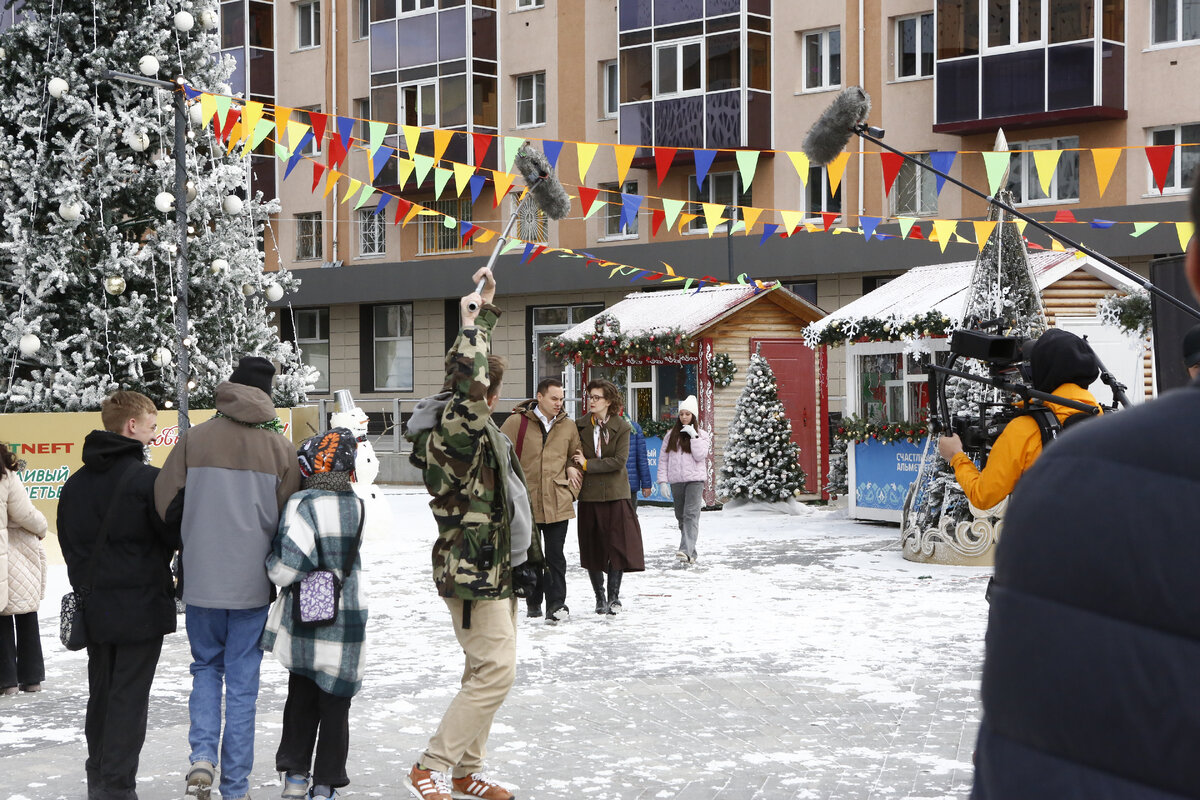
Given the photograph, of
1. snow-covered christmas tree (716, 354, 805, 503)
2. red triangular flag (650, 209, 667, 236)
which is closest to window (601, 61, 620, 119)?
red triangular flag (650, 209, 667, 236)

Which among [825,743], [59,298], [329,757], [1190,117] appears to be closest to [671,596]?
[825,743]

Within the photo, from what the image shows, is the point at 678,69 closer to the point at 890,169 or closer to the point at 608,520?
the point at 890,169

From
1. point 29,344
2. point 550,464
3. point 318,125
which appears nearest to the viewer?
point 550,464

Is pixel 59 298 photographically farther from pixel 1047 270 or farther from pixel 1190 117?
pixel 1190 117

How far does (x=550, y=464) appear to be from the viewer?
10484mm

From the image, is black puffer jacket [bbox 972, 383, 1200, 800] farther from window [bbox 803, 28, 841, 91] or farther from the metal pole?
window [bbox 803, 28, 841, 91]

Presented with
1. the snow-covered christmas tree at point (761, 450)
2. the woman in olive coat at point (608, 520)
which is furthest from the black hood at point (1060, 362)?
the snow-covered christmas tree at point (761, 450)

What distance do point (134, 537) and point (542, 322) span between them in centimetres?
2885

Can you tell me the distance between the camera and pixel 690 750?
21.5 ft

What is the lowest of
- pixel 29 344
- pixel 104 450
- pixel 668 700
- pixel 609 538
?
pixel 668 700

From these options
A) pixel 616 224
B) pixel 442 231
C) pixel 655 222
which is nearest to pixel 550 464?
pixel 655 222

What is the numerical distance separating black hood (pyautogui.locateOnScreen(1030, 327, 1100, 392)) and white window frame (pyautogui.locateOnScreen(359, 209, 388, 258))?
32354 mm

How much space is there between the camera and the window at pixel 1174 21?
25.6 metres

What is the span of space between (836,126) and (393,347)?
92.7 feet
